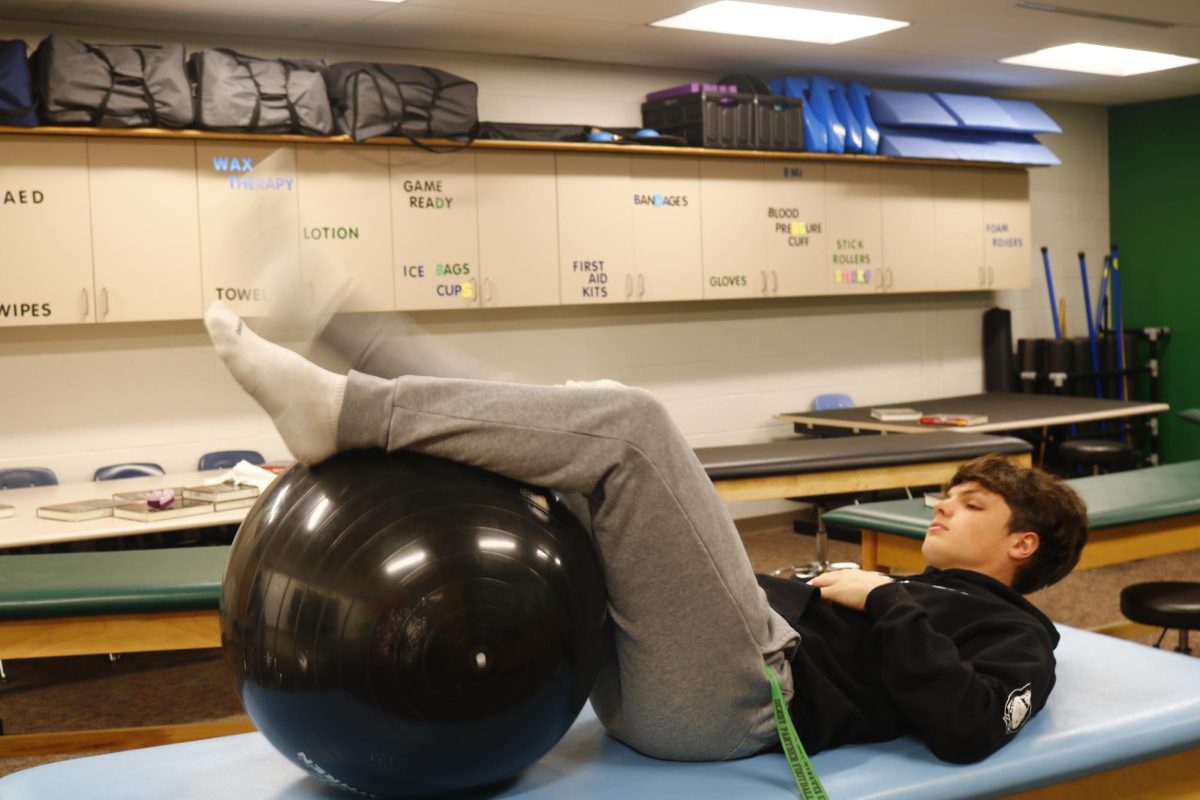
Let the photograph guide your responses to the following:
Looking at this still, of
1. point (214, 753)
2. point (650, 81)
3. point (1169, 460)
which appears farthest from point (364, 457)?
point (1169, 460)

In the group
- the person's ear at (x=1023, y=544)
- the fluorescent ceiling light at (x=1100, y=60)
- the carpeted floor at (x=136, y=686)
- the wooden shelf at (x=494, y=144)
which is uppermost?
the fluorescent ceiling light at (x=1100, y=60)

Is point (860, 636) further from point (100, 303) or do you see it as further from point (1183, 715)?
point (100, 303)

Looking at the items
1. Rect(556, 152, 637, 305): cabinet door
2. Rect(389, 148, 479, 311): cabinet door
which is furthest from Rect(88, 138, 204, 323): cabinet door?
Rect(556, 152, 637, 305): cabinet door

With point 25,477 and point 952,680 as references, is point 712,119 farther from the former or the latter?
point 952,680

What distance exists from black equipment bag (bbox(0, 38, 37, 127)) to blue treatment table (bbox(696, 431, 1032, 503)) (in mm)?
2781

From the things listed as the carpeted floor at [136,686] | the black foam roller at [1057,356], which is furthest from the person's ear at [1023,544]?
the black foam roller at [1057,356]

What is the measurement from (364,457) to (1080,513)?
4.24 feet

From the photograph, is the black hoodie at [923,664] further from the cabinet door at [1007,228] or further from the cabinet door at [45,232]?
the cabinet door at [1007,228]

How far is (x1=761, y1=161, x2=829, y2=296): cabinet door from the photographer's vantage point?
6.32 m

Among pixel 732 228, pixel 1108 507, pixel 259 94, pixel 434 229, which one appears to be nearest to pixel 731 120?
pixel 732 228

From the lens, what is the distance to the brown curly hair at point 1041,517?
2160 millimetres

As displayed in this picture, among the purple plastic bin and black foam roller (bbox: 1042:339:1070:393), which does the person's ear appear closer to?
the purple plastic bin

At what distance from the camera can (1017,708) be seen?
1847mm

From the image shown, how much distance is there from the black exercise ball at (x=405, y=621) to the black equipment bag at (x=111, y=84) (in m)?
3.36
